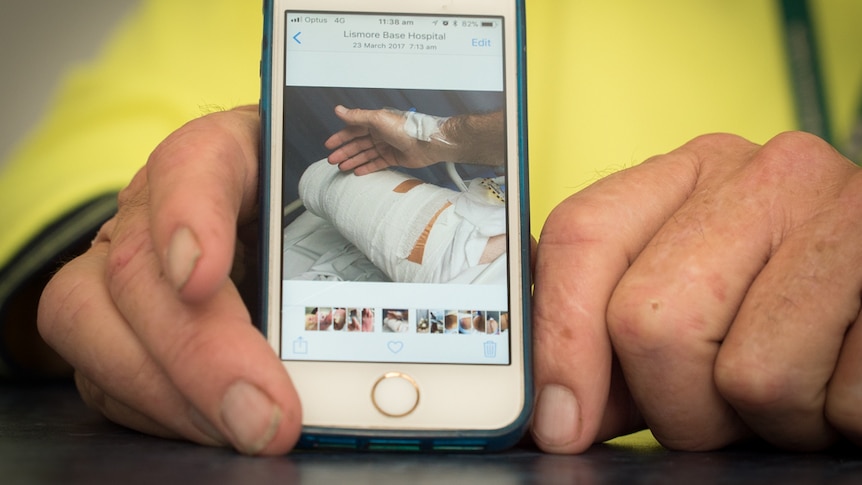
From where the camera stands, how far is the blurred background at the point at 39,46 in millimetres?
1054

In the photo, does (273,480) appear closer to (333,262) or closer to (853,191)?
(333,262)

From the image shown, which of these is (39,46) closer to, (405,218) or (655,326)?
(405,218)

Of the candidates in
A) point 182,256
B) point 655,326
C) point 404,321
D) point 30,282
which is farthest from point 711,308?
point 30,282

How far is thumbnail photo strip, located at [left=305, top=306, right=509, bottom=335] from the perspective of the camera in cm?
55

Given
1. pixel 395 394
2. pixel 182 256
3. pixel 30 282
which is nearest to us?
pixel 182 256

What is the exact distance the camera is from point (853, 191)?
1.69ft

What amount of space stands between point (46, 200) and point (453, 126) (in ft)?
2.24

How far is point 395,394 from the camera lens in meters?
0.53

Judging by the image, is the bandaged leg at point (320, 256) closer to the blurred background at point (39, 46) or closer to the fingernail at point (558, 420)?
the fingernail at point (558, 420)

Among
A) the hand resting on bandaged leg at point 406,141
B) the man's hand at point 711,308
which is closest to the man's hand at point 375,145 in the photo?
the hand resting on bandaged leg at point 406,141

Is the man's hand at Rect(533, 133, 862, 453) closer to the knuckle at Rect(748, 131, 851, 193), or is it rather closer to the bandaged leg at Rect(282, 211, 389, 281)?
the knuckle at Rect(748, 131, 851, 193)

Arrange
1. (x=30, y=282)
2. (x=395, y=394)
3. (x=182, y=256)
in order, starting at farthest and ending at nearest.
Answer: (x=30, y=282) → (x=395, y=394) → (x=182, y=256)

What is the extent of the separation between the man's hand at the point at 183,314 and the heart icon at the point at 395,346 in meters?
0.11

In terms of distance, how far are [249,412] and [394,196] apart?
0.19m
